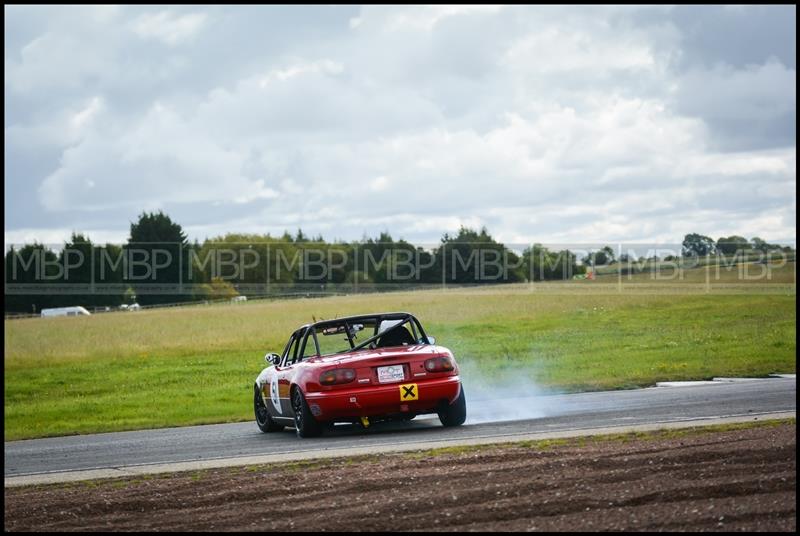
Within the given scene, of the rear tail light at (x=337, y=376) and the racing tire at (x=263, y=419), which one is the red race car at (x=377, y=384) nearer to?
the rear tail light at (x=337, y=376)

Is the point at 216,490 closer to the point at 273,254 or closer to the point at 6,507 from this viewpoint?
the point at 6,507

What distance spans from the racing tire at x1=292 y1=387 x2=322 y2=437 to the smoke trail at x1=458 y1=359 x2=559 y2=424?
2059 mm

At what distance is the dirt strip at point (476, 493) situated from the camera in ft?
21.8

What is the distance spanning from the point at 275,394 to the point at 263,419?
0.90 meters

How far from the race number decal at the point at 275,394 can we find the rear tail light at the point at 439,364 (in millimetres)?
2095

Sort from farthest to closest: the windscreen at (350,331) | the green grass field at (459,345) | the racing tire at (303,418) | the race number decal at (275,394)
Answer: the green grass field at (459,345), the race number decal at (275,394), the windscreen at (350,331), the racing tire at (303,418)

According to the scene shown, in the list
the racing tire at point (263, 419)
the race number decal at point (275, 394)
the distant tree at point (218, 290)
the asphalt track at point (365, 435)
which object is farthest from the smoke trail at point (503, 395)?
the distant tree at point (218, 290)

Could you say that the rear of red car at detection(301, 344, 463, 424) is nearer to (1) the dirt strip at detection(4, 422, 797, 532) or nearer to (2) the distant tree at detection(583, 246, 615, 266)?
(1) the dirt strip at detection(4, 422, 797, 532)

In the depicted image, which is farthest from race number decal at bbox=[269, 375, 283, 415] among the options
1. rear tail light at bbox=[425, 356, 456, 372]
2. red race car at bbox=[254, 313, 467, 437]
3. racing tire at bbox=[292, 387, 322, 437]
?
rear tail light at bbox=[425, 356, 456, 372]

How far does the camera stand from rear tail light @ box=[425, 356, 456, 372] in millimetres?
12680

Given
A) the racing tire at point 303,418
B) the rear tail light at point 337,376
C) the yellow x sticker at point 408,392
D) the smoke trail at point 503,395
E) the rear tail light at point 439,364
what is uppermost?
the rear tail light at point 439,364

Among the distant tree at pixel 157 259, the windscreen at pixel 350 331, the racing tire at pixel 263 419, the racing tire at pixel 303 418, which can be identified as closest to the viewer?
the racing tire at pixel 303 418

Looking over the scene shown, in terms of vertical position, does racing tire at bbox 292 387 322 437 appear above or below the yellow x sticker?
below

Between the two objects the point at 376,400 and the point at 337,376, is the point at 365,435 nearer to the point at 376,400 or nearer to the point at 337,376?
the point at 376,400
